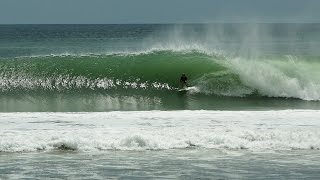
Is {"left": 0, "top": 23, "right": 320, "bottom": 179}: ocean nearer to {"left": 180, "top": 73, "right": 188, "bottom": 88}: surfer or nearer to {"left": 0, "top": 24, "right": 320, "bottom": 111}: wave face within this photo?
{"left": 0, "top": 24, "right": 320, "bottom": 111}: wave face

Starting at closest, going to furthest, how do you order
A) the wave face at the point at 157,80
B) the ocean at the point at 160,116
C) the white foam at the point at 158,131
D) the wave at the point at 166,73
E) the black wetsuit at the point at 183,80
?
1. the ocean at the point at 160,116
2. the white foam at the point at 158,131
3. the wave face at the point at 157,80
4. the wave at the point at 166,73
5. the black wetsuit at the point at 183,80

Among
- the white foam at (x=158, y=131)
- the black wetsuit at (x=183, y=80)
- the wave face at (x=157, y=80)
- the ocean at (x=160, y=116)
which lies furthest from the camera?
the black wetsuit at (x=183, y=80)

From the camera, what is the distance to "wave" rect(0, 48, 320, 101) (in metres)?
23.9

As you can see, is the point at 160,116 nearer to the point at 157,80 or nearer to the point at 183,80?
the point at 183,80

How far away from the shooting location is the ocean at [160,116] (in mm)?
11414

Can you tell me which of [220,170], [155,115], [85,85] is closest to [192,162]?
[220,170]

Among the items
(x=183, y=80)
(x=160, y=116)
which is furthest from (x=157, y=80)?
(x=160, y=116)

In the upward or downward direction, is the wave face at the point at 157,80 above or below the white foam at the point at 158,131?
above

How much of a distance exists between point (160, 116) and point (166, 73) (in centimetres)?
992

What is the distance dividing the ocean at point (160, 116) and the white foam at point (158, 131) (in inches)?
1.0

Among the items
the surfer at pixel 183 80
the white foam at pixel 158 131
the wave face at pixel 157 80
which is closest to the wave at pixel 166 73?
the wave face at pixel 157 80

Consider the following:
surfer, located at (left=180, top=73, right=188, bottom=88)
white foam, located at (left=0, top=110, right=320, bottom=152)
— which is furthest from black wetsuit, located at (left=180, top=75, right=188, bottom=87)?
white foam, located at (left=0, top=110, right=320, bottom=152)

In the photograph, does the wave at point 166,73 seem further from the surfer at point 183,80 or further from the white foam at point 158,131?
the white foam at point 158,131

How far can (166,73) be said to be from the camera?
26469 mm
